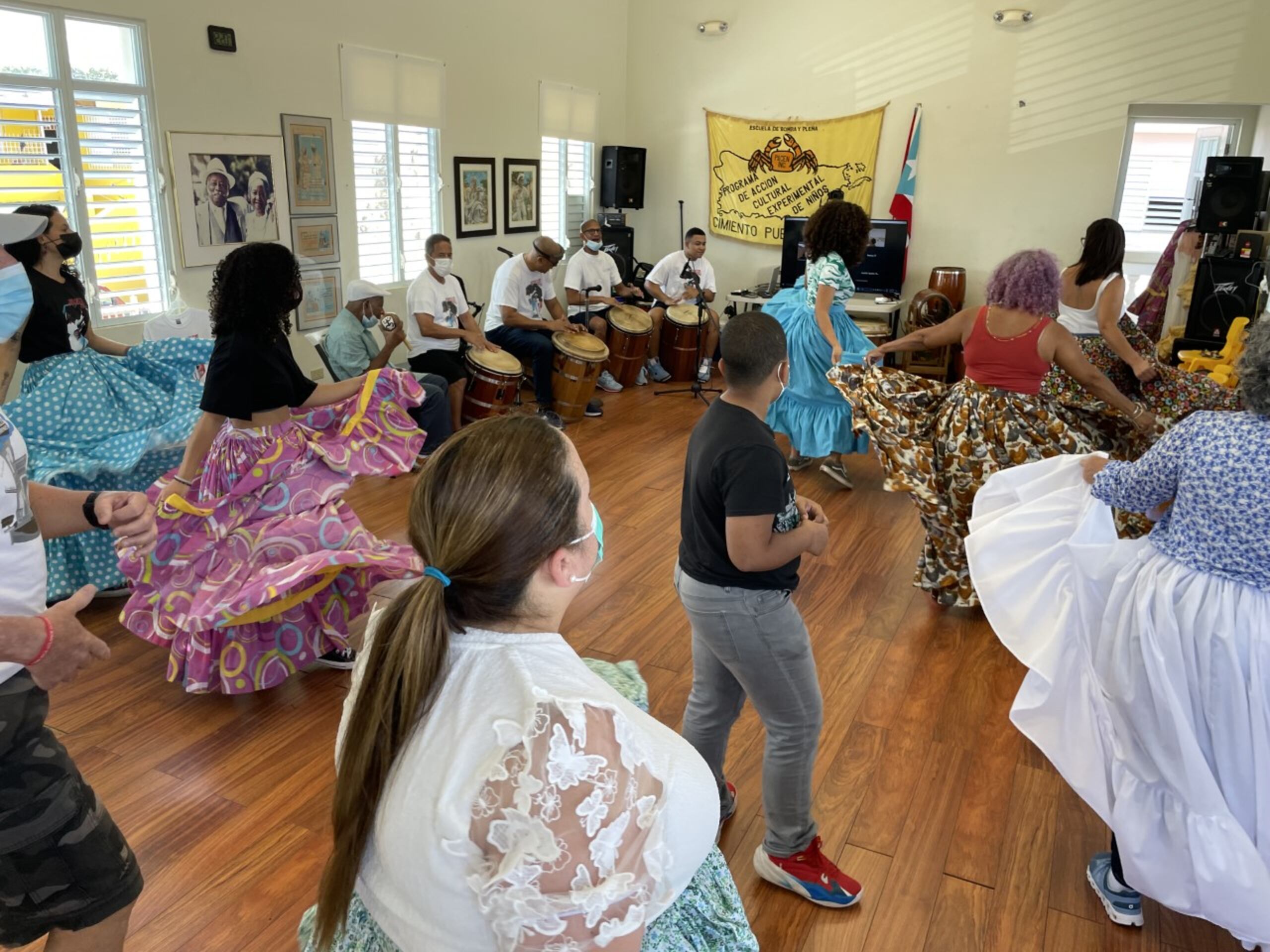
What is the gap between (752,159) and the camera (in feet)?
30.5

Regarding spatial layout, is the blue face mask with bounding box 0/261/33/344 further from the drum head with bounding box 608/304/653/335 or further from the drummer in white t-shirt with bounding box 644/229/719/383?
the drummer in white t-shirt with bounding box 644/229/719/383

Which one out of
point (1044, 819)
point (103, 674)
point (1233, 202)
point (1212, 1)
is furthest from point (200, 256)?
point (1212, 1)

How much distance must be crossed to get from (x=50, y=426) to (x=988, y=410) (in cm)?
382

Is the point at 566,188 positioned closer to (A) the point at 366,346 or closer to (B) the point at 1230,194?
(A) the point at 366,346

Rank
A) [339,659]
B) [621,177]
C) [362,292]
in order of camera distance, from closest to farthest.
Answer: [339,659]
[362,292]
[621,177]

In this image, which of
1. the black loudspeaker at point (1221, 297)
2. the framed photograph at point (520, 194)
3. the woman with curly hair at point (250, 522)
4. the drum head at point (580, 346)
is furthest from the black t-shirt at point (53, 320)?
the black loudspeaker at point (1221, 297)

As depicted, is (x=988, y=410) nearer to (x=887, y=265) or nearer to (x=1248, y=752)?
(x=1248, y=752)

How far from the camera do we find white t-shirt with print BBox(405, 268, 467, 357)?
639cm

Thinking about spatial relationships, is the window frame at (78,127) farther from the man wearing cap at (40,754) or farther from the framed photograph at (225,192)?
the man wearing cap at (40,754)

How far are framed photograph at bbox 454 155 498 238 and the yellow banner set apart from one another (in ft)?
8.79

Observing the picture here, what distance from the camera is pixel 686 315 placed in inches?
327

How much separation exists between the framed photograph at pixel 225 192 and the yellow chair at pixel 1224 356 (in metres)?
5.47

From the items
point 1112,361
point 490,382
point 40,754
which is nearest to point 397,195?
point 490,382

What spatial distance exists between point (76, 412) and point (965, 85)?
757 cm
